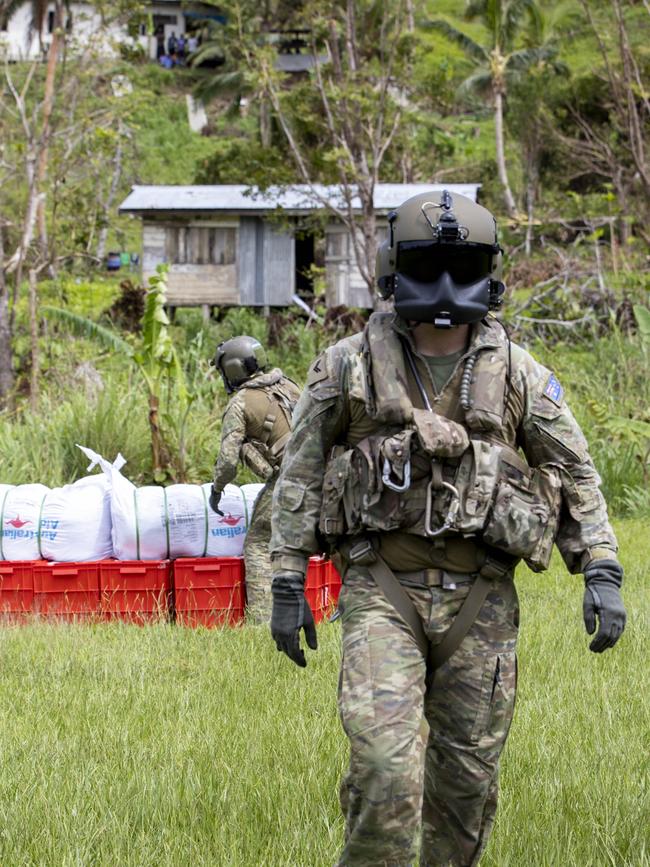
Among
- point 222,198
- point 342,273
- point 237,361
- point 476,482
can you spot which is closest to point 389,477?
point 476,482

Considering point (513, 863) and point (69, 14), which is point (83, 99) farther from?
point (513, 863)

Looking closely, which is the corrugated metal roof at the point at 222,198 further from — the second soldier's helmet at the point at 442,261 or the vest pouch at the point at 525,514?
the vest pouch at the point at 525,514

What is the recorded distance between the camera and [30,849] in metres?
4.17

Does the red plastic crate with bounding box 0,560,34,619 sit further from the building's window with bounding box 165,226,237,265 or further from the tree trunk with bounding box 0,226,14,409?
the building's window with bounding box 165,226,237,265

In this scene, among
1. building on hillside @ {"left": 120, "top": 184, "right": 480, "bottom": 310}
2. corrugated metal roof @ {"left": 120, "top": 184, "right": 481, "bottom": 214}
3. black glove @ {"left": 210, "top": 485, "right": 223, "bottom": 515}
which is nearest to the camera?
black glove @ {"left": 210, "top": 485, "right": 223, "bottom": 515}

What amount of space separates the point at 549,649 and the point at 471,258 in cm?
389

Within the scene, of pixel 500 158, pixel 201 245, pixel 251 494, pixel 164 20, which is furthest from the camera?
pixel 164 20

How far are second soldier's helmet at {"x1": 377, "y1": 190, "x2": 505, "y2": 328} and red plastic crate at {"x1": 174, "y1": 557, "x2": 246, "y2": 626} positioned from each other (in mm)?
4804

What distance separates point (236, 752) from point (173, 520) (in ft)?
11.5

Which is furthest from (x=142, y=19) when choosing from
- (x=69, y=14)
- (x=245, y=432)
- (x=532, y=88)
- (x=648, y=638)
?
(x=532, y=88)

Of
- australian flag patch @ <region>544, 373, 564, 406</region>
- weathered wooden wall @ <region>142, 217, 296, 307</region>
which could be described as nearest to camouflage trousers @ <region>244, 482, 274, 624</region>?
australian flag patch @ <region>544, 373, 564, 406</region>

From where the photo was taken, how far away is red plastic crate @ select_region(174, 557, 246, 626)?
8516mm

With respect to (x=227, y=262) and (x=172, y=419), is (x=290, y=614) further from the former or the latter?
(x=227, y=262)

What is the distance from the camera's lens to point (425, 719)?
12.9ft
